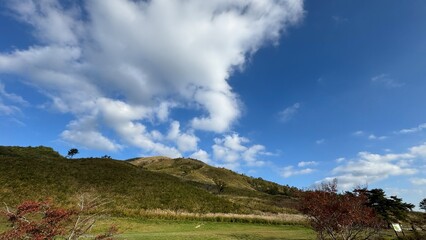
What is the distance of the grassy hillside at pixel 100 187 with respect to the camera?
62.2 meters

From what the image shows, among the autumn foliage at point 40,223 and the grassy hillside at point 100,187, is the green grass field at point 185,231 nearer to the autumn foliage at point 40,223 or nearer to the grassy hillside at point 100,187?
the grassy hillside at point 100,187

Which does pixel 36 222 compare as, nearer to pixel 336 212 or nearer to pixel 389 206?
pixel 336 212

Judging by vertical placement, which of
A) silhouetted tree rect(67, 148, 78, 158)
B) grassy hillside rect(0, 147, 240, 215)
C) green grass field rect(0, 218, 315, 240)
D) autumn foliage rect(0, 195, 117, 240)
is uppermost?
silhouetted tree rect(67, 148, 78, 158)

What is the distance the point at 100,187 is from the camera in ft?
244

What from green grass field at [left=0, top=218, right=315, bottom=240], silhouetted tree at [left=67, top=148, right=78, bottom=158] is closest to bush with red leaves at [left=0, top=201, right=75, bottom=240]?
green grass field at [left=0, top=218, right=315, bottom=240]

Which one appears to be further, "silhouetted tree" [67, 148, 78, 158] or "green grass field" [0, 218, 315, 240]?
"silhouetted tree" [67, 148, 78, 158]

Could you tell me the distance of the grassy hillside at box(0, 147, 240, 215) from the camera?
62188mm

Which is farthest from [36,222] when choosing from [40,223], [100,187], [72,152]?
[72,152]

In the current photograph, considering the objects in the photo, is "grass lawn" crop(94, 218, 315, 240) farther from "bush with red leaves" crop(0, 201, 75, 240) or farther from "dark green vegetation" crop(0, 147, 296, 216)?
"bush with red leaves" crop(0, 201, 75, 240)

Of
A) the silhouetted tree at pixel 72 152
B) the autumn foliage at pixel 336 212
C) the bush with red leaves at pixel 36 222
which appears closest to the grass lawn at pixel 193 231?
the autumn foliage at pixel 336 212

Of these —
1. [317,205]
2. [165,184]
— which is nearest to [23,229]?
[317,205]

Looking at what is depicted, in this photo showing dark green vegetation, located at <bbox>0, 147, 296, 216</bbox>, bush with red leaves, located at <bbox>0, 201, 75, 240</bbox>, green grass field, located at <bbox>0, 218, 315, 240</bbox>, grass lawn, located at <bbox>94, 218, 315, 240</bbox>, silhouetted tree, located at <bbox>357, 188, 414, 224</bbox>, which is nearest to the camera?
bush with red leaves, located at <bbox>0, 201, 75, 240</bbox>

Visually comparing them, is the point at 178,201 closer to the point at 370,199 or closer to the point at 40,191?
the point at 40,191

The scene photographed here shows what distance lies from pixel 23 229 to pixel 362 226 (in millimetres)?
24662
